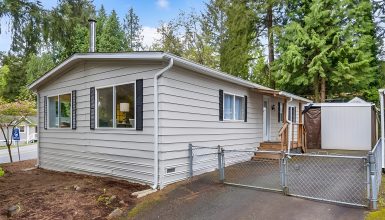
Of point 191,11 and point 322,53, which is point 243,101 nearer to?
point 322,53

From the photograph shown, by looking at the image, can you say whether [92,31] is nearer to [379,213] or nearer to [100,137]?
[100,137]

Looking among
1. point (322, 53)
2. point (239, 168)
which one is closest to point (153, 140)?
point (239, 168)

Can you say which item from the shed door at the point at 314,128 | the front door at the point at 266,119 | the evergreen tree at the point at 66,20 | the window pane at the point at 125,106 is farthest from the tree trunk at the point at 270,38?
the window pane at the point at 125,106

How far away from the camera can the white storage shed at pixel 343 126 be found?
47.7 feet

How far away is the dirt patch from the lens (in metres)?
5.08

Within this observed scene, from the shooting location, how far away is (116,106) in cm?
743

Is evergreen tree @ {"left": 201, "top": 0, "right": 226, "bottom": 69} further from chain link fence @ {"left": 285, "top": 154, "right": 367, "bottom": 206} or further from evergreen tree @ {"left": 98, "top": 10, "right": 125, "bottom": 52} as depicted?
chain link fence @ {"left": 285, "top": 154, "right": 367, "bottom": 206}

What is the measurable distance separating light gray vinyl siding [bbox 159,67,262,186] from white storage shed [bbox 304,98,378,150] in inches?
279

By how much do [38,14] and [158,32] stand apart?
71.0 feet

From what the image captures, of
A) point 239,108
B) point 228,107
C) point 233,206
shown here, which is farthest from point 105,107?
point 239,108

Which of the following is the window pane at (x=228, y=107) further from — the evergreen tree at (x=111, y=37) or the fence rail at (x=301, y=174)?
the evergreen tree at (x=111, y=37)

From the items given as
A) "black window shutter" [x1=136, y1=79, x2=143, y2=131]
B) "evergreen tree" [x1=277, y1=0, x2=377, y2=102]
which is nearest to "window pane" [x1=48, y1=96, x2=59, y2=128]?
"black window shutter" [x1=136, y1=79, x2=143, y2=131]

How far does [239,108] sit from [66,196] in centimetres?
624

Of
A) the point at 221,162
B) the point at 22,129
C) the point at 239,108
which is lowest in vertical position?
the point at 22,129
